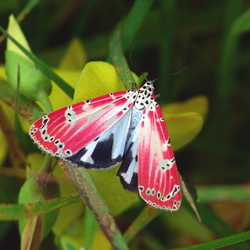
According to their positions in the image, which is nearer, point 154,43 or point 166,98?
point 166,98

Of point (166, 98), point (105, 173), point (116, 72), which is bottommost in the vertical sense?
point (166, 98)

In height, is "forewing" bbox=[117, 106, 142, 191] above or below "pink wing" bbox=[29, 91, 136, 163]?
below

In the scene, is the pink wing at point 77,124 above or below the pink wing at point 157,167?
above

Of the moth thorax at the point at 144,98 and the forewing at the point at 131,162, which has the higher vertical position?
the moth thorax at the point at 144,98

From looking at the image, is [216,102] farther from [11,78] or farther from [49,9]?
[11,78]

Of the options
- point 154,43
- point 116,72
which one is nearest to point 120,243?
point 116,72
